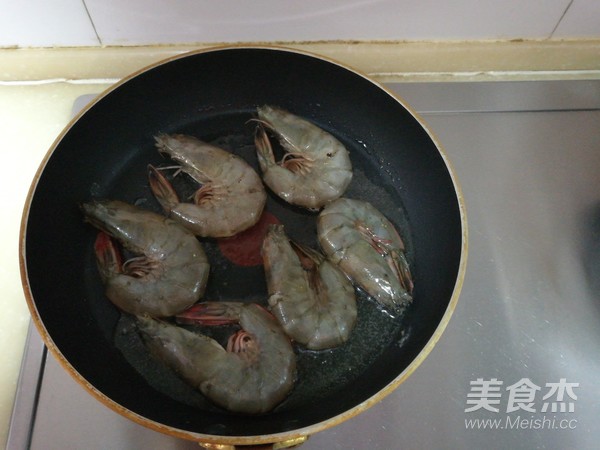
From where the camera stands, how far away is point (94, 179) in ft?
3.57

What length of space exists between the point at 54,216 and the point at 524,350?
961 millimetres

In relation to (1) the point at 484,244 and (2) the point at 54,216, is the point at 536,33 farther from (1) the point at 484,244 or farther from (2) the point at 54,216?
(2) the point at 54,216

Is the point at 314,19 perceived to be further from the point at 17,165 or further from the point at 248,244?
the point at 17,165

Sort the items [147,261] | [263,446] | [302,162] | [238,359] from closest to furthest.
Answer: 1. [263,446]
2. [238,359]
3. [147,261]
4. [302,162]

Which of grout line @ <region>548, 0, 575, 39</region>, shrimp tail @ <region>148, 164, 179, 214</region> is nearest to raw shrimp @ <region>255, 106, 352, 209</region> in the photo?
shrimp tail @ <region>148, 164, 179, 214</region>

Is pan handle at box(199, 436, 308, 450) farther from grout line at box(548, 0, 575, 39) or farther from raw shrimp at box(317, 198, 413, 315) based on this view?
grout line at box(548, 0, 575, 39)

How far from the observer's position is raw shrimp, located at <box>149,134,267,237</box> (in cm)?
104

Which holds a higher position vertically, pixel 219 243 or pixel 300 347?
pixel 219 243

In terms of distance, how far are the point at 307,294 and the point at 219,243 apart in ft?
0.71

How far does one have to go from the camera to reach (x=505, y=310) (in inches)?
42.4

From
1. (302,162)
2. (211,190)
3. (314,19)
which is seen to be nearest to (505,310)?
(302,162)

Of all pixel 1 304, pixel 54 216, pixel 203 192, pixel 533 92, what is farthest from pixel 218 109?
pixel 533 92

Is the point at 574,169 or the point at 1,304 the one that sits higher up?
the point at 574,169

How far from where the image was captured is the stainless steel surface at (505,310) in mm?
972
